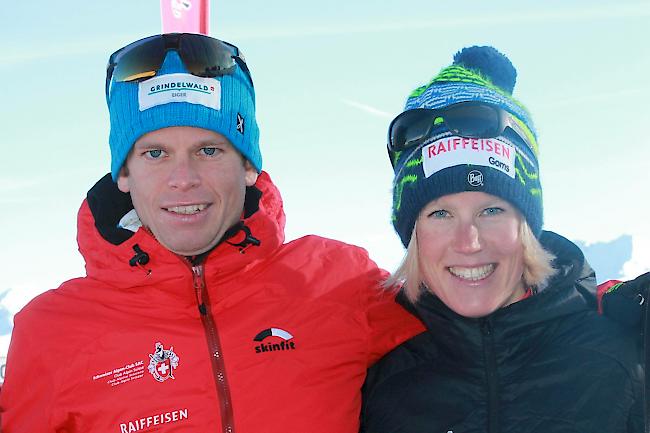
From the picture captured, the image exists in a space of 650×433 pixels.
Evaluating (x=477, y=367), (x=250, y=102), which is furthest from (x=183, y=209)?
(x=477, y=367)

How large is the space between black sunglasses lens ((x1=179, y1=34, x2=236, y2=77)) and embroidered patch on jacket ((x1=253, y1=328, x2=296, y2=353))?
1.52m

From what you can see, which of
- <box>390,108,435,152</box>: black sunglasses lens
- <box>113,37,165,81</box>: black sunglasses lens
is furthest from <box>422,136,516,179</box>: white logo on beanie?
<box>113,37,165,81</box>: black sunglasses lens

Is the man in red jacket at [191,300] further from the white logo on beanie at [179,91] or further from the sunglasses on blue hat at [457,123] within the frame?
the sunglasses on blue hat at [457,123]

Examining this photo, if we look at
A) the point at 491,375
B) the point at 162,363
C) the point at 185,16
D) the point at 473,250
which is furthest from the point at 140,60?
the point at 491,375

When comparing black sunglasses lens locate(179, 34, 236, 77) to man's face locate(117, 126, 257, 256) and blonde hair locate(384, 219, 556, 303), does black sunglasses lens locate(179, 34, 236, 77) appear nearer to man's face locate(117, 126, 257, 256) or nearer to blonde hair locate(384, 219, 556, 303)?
man's face locate(117, 126, 257, 256)

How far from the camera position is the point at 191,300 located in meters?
3.47

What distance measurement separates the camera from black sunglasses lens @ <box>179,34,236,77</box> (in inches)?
155

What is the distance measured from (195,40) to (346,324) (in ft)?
6.11

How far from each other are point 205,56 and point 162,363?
69.1 inches

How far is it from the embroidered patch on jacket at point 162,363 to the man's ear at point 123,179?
1.05m

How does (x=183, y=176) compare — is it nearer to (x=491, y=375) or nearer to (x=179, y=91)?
(x=179, y=91)

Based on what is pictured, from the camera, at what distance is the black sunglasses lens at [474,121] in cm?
330

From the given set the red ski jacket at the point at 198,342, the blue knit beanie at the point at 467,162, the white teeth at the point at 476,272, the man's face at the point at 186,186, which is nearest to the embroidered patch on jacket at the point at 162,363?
the red ski jacket at the point at 198,342

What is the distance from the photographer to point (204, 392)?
3223 mm
